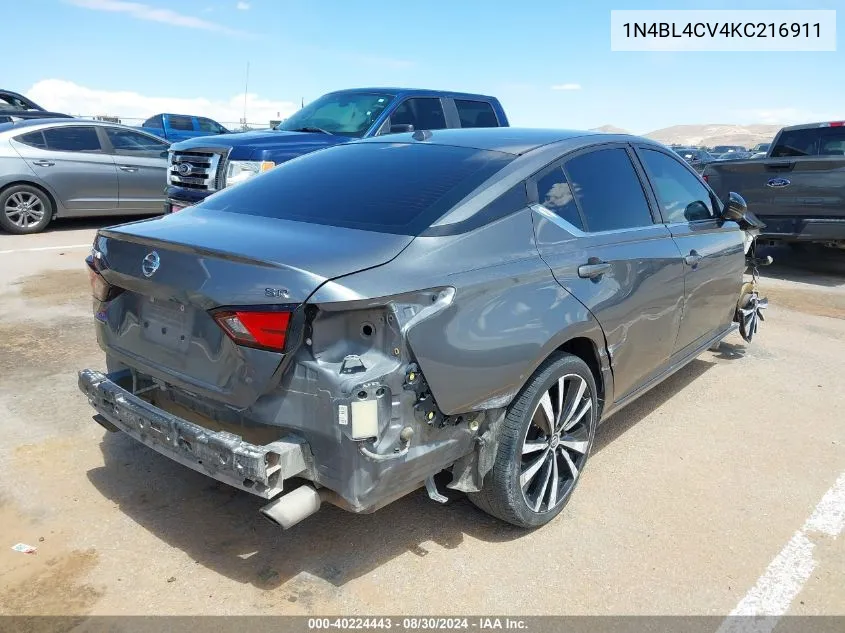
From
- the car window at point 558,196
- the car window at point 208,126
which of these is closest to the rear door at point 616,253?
the car window at point 558,196

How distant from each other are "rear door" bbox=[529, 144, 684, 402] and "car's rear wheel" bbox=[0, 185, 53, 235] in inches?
361

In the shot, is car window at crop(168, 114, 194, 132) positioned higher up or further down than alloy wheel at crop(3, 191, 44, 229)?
higher up

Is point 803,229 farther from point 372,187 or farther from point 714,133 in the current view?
point 714,133

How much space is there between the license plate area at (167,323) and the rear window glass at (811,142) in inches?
380

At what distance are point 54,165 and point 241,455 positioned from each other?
31.0ft

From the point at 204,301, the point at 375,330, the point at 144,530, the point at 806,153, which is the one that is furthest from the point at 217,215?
the point at 806,153

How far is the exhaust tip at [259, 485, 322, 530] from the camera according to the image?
241 cm

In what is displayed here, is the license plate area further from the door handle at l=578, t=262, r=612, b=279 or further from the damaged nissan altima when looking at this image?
the door handle at l=578, t=262, r=612, b=279

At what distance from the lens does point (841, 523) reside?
3.29 metres

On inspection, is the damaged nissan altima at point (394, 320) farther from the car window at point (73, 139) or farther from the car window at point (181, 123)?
the car window at point (181, 123)

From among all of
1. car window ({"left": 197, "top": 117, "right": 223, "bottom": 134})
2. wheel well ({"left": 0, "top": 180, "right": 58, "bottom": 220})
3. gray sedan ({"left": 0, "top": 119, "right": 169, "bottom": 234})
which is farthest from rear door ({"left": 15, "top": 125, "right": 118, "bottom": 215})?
car window ({"left": 197, "top": 117, "right": 223, "bottom": 134})

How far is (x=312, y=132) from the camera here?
8.07 meters

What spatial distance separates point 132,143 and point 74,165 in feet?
3.55

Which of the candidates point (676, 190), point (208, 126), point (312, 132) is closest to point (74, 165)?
point (312, 132)
